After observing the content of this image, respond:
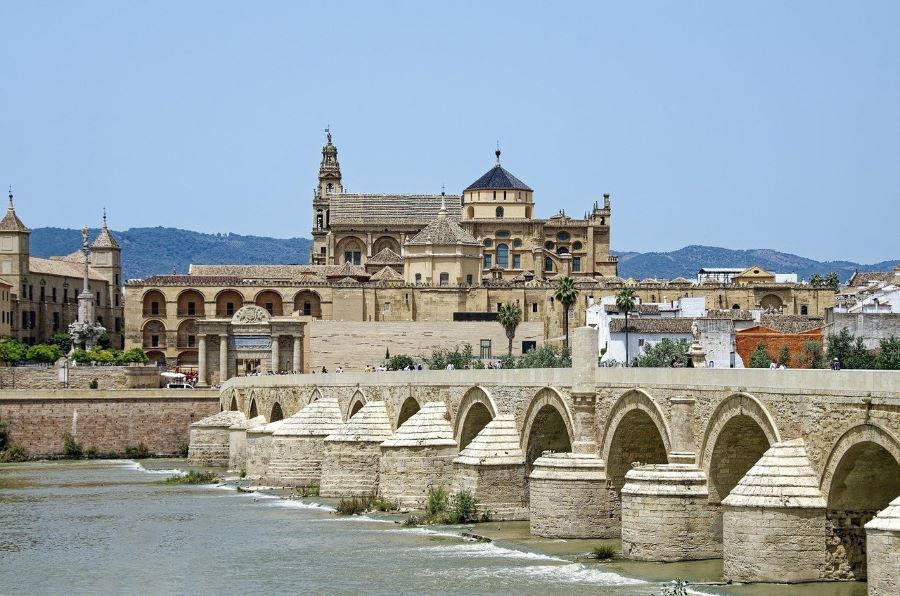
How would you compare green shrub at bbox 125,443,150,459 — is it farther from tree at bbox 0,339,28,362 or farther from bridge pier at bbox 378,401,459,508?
bridge pier at bbox 378,401,459,508

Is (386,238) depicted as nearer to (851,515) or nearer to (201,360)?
(201,360)

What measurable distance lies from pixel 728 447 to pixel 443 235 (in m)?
72.6

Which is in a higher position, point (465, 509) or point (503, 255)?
point (503, 255)

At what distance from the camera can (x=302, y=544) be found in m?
35.6

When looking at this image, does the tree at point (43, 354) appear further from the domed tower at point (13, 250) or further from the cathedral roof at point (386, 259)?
the cathedral roof at point (386, 259)

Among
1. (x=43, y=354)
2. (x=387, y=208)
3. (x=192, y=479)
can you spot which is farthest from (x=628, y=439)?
(x=387, y=208)

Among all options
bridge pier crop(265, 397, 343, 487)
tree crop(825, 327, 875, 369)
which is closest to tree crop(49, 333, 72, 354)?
tree crop(825, 327, 875, 369)

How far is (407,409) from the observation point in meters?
46.2

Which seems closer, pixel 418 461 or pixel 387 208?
pixel 418 461

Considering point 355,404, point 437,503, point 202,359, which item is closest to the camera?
point 437,503

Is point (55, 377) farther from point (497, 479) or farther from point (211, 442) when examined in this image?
point (497, 479)

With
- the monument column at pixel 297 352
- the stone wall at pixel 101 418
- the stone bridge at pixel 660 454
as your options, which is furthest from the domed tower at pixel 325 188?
the stone bridge at pixel 660 454

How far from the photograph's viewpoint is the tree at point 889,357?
5197 centimetres

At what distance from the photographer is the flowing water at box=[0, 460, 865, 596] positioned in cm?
2842
